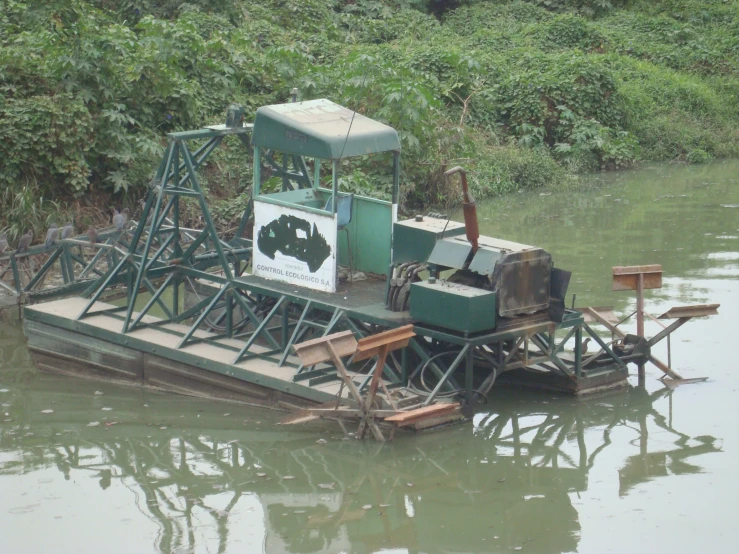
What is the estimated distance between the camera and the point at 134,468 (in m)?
9.39

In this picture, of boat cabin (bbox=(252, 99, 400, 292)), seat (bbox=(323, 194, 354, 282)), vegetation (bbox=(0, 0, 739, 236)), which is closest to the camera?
boat cabin (bbox=(252, 99, 400, 292))

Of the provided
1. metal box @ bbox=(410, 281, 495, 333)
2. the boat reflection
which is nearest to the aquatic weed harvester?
metal box @ bbox=(410, 281, 495, 333)

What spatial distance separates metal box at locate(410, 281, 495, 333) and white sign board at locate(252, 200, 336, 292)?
1222 millimetres

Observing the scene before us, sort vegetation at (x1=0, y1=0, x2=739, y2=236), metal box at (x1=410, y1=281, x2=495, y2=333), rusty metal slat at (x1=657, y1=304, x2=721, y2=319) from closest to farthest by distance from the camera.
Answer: metal box at (x1=410, y1=281, x2=495, y2=333) < rusty metal slat at (x1=657, y1=304, x2=721, y2=319) < vegetation at (x1=0, y1=0, x2=739, y2=236)

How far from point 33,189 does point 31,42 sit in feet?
10.1

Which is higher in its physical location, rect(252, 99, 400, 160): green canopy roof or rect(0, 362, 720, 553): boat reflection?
rect(252, 99, 400, 160): green canopy roof

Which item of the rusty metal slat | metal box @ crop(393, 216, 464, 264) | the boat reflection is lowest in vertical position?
the boat reflection

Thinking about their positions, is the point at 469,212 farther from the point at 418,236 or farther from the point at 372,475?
the point at 372,475

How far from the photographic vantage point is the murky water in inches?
315

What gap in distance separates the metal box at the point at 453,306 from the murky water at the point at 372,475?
3.34ft

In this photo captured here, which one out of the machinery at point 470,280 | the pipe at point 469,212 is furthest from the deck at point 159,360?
the pipe at point 469,212

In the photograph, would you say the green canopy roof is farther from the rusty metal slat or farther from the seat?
the rusty metal slat

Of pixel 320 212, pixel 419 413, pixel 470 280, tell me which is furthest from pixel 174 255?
pixel 419 413

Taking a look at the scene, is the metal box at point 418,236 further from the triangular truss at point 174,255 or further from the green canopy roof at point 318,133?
the triangular truss at point 174,255
